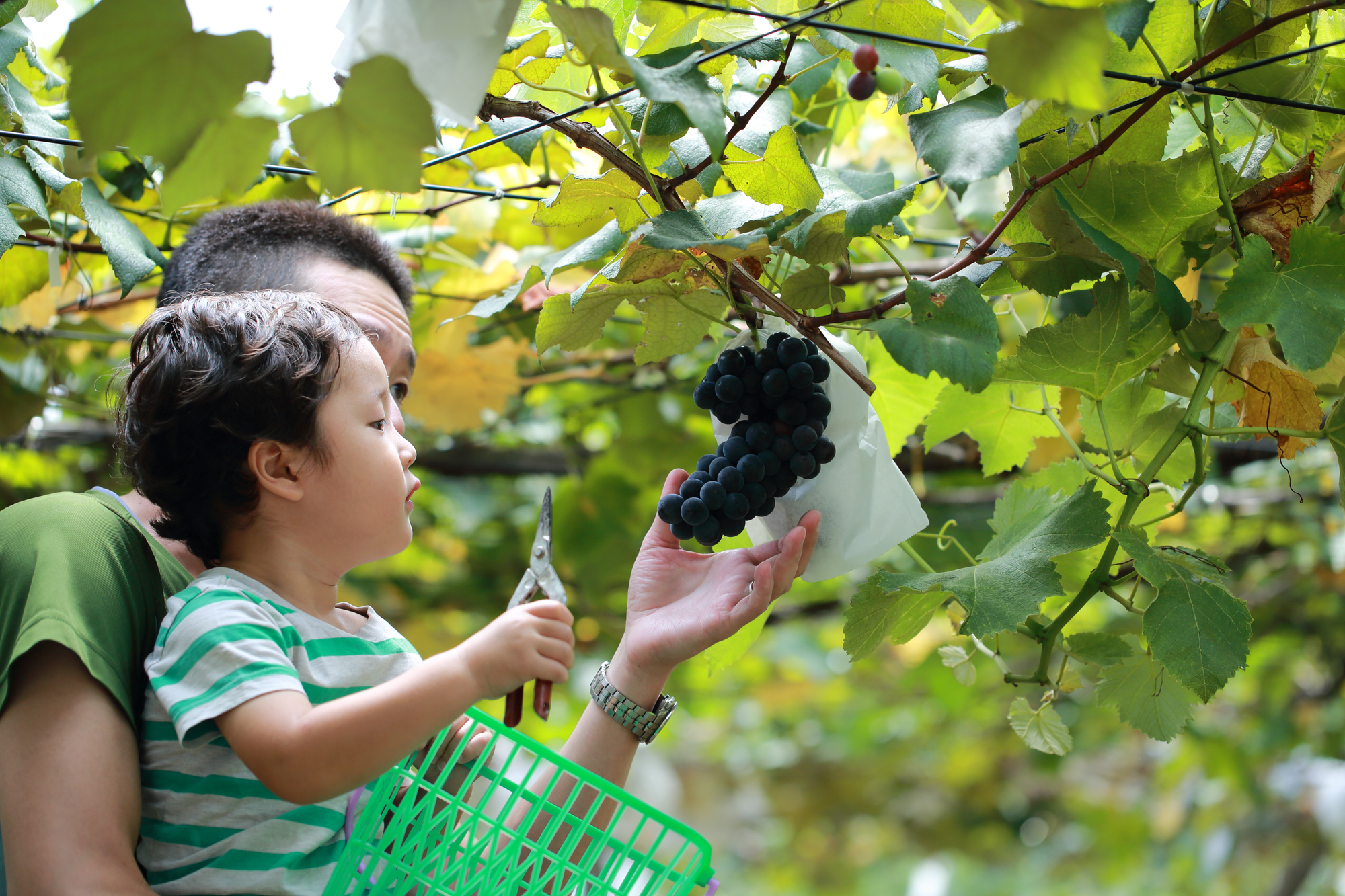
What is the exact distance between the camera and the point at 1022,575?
26.5 inches

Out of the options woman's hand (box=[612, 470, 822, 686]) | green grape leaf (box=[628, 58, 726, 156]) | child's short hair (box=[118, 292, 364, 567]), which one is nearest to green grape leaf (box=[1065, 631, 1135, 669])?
woman's hand (box=[612, 470, 822, 686])

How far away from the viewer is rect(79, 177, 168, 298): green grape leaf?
830 mm

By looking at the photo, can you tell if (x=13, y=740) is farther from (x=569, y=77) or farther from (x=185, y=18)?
(x=569, y=77)

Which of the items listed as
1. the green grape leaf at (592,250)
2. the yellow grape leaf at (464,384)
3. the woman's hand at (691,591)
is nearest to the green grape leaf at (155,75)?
the green grape leaf at (592,250)

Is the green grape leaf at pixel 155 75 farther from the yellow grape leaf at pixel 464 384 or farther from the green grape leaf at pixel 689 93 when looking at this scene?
the yellow grape leaf at pixel 464 384

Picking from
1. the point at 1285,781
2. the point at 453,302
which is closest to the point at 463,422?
the point at 453,302

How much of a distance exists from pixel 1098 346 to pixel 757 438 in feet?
0.89

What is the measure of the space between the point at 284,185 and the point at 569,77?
21.2 inches

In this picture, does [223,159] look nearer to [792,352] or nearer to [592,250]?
[592,250]

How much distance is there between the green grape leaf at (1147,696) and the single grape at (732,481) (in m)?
0.39

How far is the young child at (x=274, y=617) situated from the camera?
0.61 metres

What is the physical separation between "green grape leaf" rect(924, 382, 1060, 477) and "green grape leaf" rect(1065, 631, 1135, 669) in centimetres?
23

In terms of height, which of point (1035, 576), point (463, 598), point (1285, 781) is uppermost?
point (1285, 781)

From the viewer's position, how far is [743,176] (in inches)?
28.5
